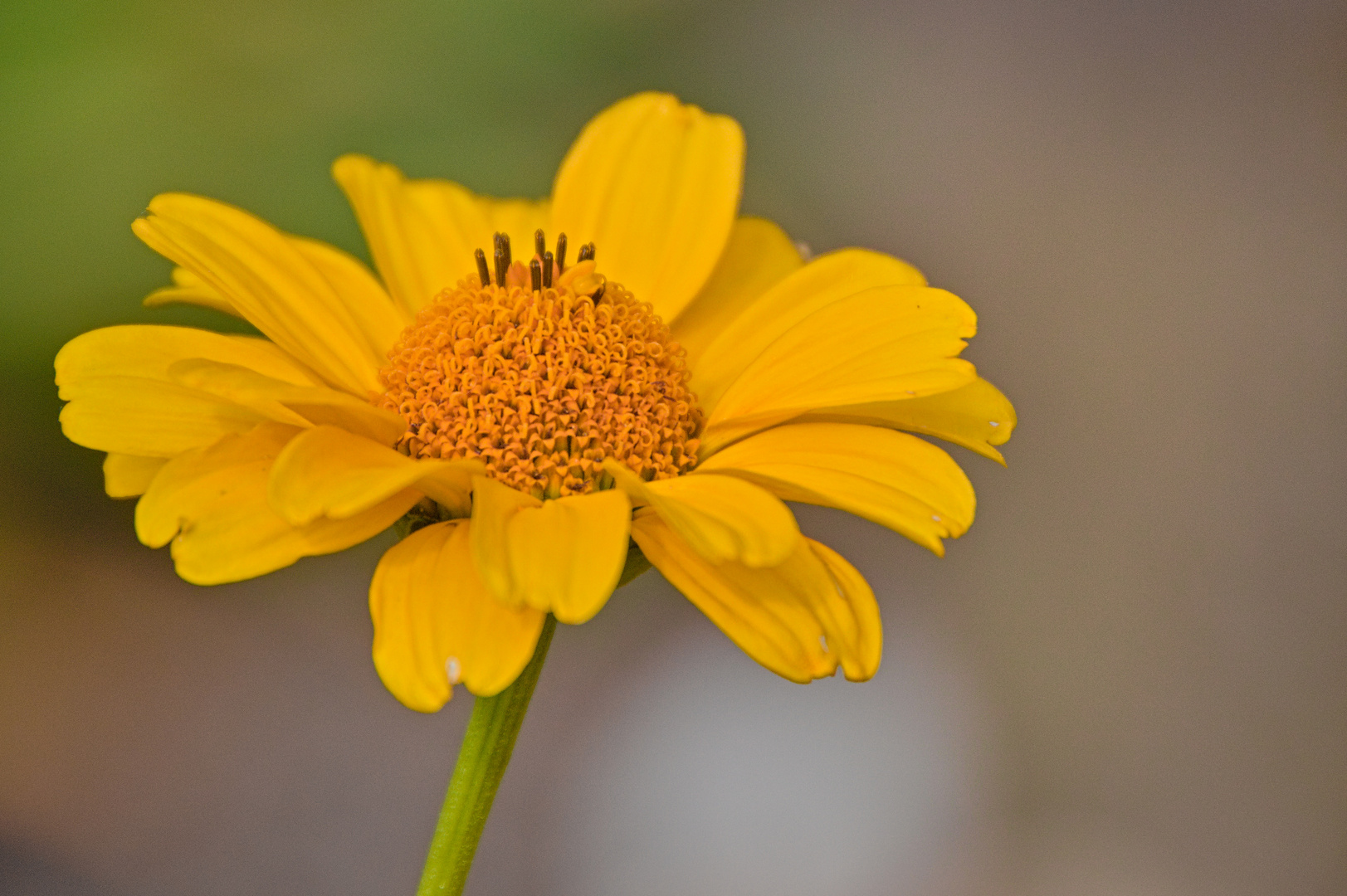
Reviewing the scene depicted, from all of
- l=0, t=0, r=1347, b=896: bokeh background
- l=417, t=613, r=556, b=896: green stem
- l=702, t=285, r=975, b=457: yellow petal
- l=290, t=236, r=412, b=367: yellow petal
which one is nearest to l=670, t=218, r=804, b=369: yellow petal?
l=702, t=285, r=975, b=457: yellow petal

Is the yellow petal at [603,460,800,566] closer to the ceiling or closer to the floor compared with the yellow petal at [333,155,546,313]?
closer to the ceiling

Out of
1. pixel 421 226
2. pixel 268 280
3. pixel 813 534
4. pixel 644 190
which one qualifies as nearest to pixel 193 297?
pixel 268 280

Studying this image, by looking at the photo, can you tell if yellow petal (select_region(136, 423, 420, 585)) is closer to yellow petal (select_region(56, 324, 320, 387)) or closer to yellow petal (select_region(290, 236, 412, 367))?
yellow petal (select_region(56, 324, 320, 387))

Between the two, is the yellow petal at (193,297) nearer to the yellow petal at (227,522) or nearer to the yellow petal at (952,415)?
the yellow petal at (227,522)

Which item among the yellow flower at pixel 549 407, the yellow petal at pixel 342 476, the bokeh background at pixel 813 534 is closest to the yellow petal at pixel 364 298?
the yellow flower at pixel 549 407

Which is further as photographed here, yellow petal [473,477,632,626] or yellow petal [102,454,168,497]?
yellow petal [102,454,168,497]

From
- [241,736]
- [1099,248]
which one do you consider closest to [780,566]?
[241,736]

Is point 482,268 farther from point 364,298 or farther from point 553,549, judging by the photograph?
point 553,549

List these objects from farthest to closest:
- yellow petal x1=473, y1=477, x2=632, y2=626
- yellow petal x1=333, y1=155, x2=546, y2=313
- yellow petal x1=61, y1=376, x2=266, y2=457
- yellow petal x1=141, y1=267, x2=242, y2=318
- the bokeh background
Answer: the bokeh background
yellow petal x1=333, y1=155, x2=546, y2=313
yellow petal x1=141, y1=267, x2=242, y2=318
yellow petal x1=61, y1=376, x2=266, y2=457
yellow petal x1=473, y1=477, x2=632, y2=626
